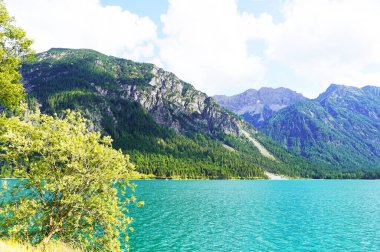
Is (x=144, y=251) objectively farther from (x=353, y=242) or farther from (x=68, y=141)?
(x=353, y=242)

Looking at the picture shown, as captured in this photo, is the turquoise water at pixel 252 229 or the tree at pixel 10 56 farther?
the turquoise water at pixel 252 229

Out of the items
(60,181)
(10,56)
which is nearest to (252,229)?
(60,181)

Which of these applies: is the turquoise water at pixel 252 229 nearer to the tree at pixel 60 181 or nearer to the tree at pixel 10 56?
the tree at pixel 60 181

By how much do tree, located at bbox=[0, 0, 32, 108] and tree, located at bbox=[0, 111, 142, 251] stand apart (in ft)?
8.78

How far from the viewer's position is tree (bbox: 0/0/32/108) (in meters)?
23.9

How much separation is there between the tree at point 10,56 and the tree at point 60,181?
2677 millimetres

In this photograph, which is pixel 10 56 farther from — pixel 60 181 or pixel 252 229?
pixel 252 229

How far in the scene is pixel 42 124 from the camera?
2178 centimetres

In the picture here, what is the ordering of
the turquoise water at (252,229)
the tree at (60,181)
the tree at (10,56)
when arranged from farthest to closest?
the turquoise water at (252,229)
the tree at (10,56)
the tree at (60,181)

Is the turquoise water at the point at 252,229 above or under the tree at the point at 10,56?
under

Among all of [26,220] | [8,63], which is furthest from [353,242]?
[8,63]

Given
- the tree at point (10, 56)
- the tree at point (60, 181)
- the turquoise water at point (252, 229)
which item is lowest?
the turquoise water at point (252, 229)

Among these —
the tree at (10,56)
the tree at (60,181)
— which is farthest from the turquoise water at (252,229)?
the tree at (10,56)

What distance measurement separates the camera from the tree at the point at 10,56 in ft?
78.3
